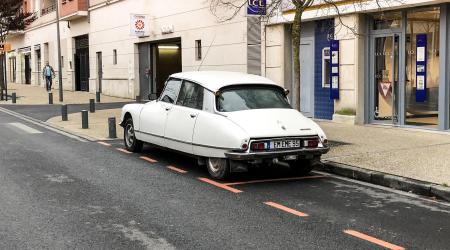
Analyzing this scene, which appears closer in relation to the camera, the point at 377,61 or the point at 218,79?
the point at 218,79

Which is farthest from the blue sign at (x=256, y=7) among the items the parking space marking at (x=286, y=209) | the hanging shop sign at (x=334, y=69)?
the parking space marking at (x=286, y=209)

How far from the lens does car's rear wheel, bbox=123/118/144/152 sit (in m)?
11.1

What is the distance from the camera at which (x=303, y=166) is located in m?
8.93

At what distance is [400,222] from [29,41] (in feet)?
151

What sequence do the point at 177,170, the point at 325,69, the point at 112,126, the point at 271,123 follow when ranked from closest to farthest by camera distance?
the point at 271,123
the point at 177,170
the point at 112,126
the point at 325,69

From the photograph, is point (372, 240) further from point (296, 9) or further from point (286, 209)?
point (296, 9)

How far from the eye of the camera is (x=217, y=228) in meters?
5.82

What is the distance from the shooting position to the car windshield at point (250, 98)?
8695mm

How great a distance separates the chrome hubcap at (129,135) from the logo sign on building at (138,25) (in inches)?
567

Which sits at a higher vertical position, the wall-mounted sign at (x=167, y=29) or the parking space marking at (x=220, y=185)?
the wall-mounted sign at (x=167, y=29)

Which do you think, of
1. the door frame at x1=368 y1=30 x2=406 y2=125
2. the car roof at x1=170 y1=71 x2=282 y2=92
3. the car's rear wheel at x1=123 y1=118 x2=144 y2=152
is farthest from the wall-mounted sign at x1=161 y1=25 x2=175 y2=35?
the car roof at x1=170 y1=71 x2=282 y2=92

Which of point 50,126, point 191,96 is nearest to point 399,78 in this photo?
point 191,96

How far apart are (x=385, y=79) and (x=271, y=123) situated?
23.4ft

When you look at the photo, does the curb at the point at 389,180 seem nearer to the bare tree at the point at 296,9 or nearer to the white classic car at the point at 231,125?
the white classic car at the point at 231,125
